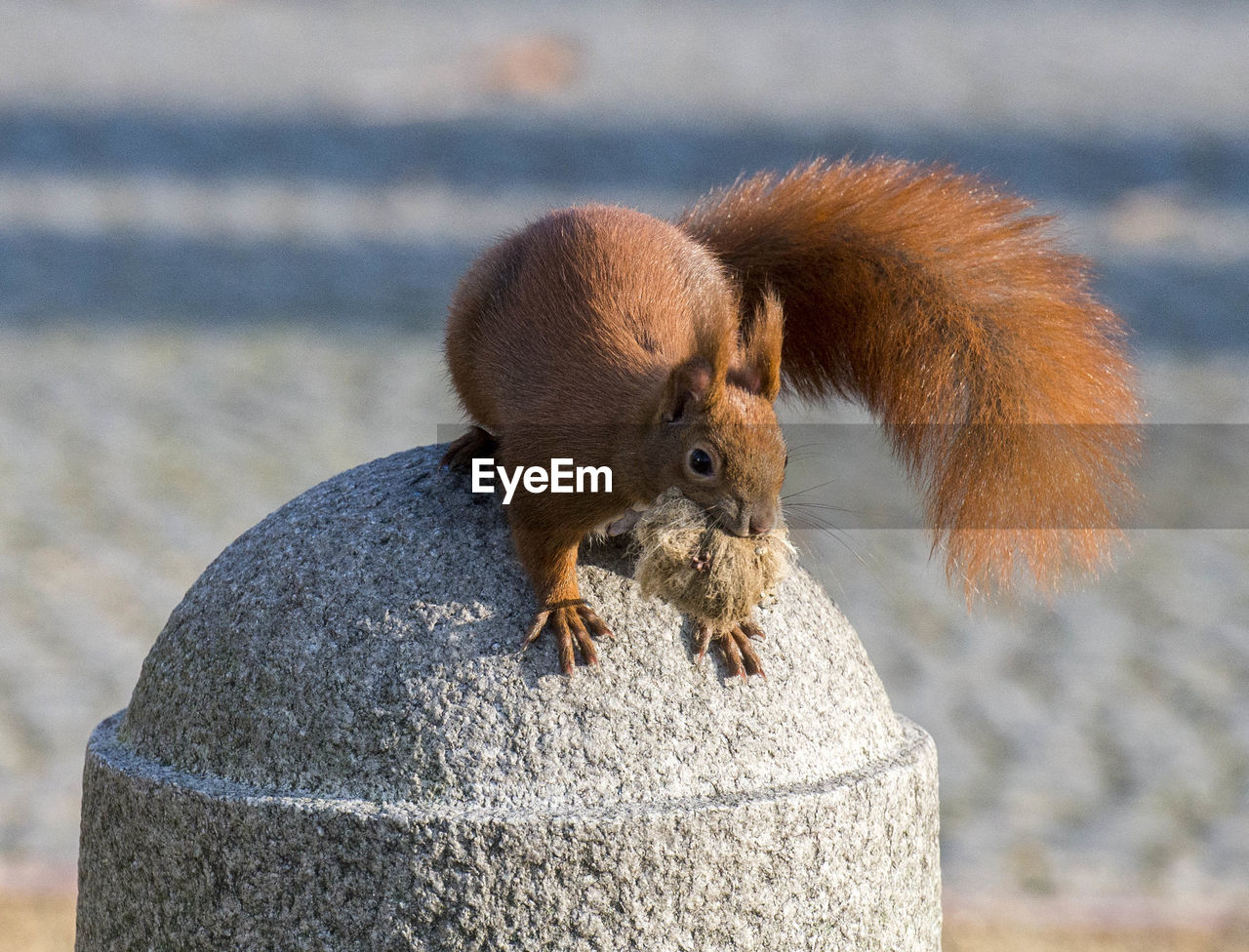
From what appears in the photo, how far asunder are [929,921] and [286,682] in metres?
1.00

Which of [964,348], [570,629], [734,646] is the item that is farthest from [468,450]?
[964,348]

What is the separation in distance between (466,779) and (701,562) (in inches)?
15.9

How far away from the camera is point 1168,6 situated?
16391 millimetres

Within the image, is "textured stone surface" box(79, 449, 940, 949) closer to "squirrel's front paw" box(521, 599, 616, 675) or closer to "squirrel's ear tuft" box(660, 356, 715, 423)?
"squirrel's front paw" box(521, 599, 616, 675)

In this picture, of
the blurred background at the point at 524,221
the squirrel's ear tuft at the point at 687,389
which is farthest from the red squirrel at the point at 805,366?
the blurred background at the point at 524,221

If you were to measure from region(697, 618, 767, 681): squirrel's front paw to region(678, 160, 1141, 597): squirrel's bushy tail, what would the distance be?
293 mm

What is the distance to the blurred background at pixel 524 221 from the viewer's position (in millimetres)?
4023

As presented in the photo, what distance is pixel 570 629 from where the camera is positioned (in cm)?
196

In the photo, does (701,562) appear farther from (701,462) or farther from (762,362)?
(762,362)

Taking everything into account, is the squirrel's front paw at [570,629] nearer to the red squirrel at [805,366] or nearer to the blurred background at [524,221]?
the red squirrel at [805,366]

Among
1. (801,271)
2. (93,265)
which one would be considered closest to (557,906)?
(801,271)

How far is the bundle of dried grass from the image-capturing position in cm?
181

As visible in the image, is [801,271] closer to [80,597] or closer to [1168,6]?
[80,597]

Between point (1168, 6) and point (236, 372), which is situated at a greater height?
point (1168, 6)
